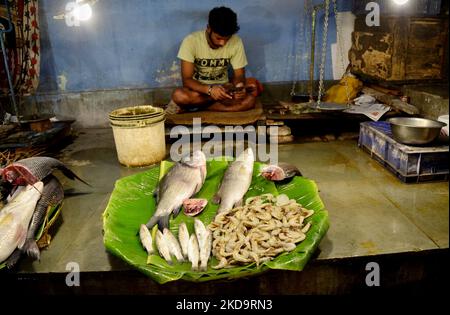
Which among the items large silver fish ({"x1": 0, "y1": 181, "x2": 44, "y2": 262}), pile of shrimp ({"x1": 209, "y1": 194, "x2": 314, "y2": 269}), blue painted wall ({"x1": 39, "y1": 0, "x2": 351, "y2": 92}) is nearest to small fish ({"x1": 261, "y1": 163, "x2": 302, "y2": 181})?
pile of shrimp ({"x1": 209, "y1": 194, "x2": 314, "y2": 269})

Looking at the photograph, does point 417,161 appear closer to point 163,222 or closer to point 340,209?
point 340,209

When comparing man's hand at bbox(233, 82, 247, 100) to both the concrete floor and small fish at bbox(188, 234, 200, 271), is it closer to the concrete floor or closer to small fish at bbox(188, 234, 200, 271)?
the concrete floor

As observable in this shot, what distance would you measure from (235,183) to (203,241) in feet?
2.92

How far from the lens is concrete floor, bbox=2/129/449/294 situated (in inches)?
111

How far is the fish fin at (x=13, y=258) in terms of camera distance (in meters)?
2.70

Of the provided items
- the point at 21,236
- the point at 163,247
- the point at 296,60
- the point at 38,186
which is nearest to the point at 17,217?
the point at 21,236

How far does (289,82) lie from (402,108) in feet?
7.16

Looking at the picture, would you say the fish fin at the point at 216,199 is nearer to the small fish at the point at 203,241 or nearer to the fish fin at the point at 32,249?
the small fish at the point at 203,241

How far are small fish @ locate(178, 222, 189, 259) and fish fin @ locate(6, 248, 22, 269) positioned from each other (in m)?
1.25

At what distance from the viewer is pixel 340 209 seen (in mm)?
3588

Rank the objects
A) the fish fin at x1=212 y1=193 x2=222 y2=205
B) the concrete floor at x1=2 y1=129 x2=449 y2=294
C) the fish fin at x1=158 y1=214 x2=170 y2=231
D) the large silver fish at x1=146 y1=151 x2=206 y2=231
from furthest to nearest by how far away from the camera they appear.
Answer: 1. the fish fin at x1=212 y1=193 x2=222 y2=205
2. the large silver fish at x1=146 y1=151 x2=206 y2=231
3. the fish fin at x1=158 y1=214 x2=170 y2=231
4. the concrete floor at x1=2 y1=129 x2=449 y2=294

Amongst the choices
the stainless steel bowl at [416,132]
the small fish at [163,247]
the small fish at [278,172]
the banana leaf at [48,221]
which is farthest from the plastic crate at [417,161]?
the banana leaf at [48,221]

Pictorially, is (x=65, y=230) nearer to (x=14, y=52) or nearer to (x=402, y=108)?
(x=14, y=52)

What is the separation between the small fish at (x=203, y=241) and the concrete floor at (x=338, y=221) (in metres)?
0.32
